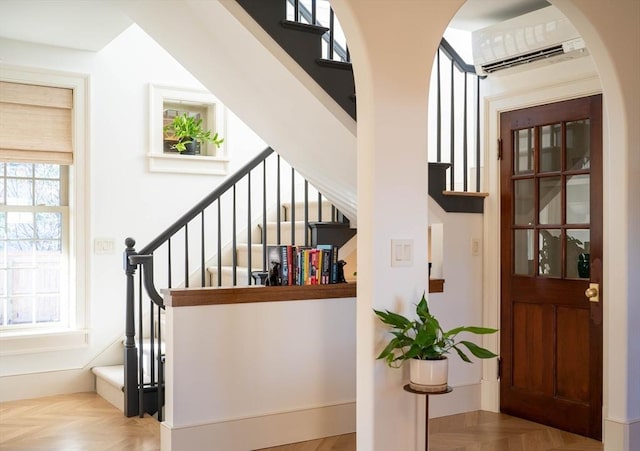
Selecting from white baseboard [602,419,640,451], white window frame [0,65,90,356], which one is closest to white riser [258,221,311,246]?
white window frame [0,65,90,356]

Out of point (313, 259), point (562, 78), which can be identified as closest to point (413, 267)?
point (313, 259)

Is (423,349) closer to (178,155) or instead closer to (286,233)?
(286,233)

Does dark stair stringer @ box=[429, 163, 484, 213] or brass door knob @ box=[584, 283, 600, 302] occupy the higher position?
dark stair stringer @ box=[429, 163, 484, 213]

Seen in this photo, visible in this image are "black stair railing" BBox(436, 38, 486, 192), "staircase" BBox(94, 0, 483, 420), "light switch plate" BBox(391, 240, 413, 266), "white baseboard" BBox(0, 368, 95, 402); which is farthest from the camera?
"white baseboard" BBox(0, 368, 95, 402)

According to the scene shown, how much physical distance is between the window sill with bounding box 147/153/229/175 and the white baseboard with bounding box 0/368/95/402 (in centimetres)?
169

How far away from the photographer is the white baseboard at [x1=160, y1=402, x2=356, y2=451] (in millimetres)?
3615

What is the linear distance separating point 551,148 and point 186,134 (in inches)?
113

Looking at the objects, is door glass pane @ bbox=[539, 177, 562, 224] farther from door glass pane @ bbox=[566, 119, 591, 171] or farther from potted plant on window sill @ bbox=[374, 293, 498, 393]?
potted plant on window sill @ bbox=[374, 293, 498, 393]

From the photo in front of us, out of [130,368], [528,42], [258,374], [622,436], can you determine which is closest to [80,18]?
[130,368]

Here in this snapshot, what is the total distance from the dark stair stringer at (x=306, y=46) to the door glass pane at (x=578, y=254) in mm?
1559

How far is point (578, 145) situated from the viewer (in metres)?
4.23

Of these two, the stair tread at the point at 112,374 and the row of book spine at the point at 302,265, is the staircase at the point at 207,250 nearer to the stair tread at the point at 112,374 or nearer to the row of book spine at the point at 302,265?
the stair tread at the point at 112,374

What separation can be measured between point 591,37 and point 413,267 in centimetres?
155

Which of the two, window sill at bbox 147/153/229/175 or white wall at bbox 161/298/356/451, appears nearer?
white wall at bbox 161/298/356/451
